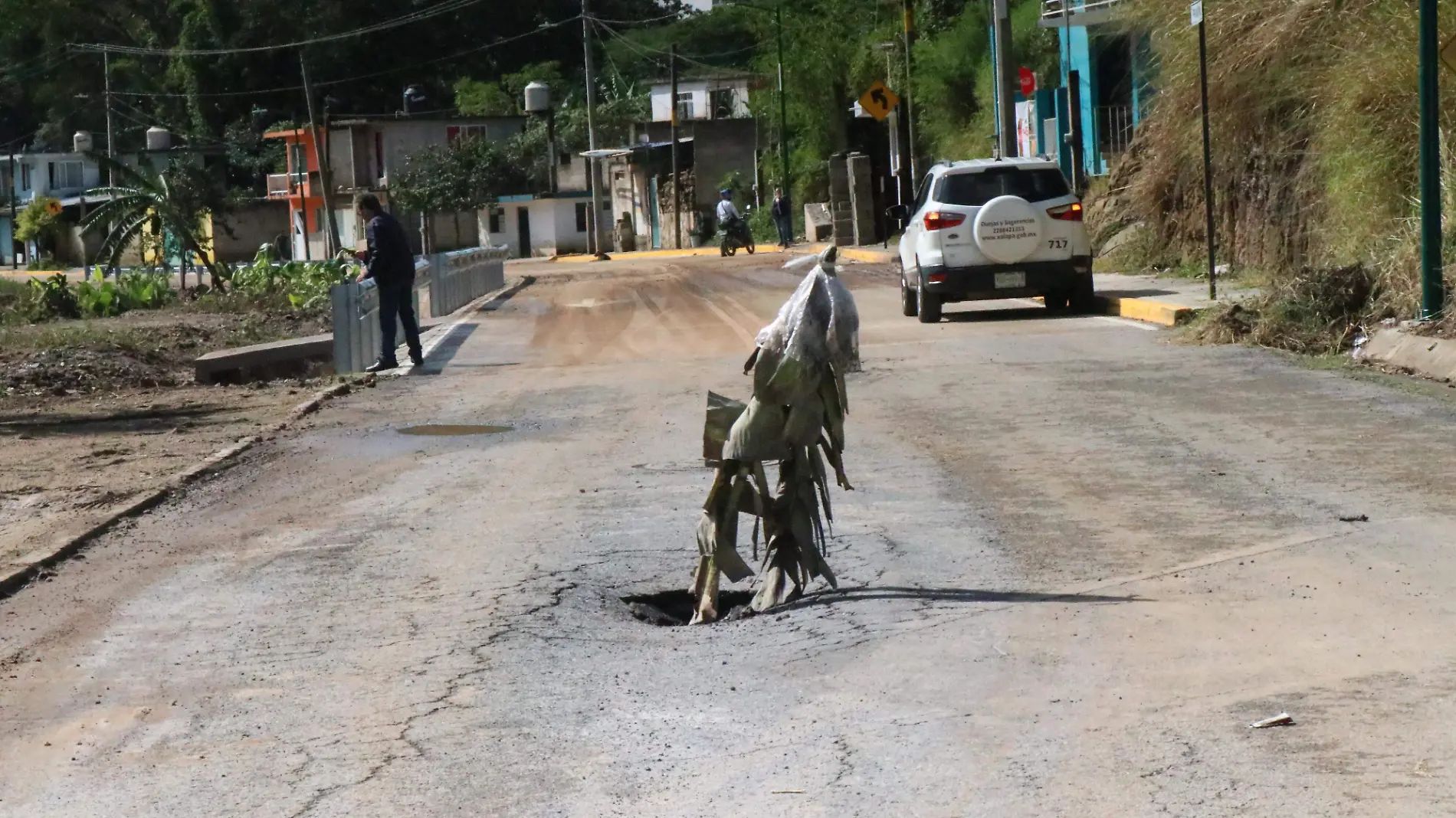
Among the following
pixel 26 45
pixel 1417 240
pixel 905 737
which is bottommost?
pixel 905 737

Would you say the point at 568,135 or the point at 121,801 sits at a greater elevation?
the point at 568,135

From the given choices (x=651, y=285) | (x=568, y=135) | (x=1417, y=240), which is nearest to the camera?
(x=1417, y=240)

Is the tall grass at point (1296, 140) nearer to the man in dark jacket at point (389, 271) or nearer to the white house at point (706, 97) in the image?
the man in dark jacket at point (389, 271)

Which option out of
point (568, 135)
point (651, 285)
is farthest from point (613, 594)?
point (568, 135)

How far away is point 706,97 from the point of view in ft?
277

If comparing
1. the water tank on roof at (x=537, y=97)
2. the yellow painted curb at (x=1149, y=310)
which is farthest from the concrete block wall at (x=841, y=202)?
the yellow painted curb at (x=1149, y=310)

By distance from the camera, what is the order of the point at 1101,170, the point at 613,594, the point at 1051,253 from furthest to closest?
the point at 1101,170
the point at 1051,253
the point at 613,594

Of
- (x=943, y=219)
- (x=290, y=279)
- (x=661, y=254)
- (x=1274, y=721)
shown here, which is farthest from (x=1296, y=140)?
(x=661, y=254)

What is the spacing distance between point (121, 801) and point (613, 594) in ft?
9.09

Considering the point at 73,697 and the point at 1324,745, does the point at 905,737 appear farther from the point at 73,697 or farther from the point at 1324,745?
the point at 73,697

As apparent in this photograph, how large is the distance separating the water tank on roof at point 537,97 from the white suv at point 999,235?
51841 mm

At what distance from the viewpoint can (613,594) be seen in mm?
7523

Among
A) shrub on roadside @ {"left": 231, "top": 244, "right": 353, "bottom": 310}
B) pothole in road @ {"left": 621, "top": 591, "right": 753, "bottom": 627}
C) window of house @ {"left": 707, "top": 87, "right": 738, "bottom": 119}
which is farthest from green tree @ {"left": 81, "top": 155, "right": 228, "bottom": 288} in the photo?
window of house @ {"left": 707, "top": 87, "right": 738, "bottom": 119}

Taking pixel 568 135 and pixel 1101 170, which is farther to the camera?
pixel 568 135
